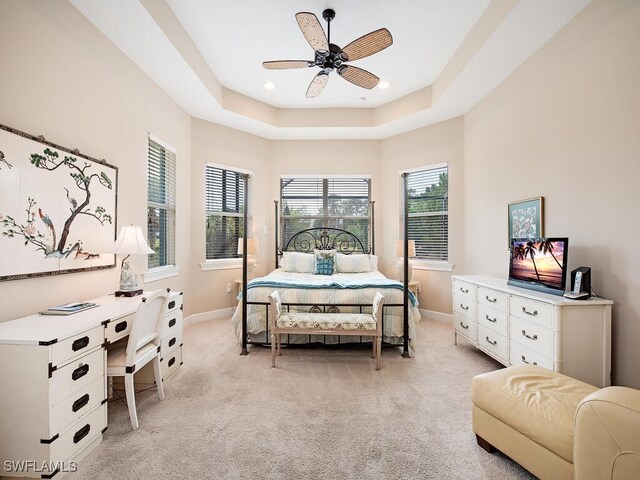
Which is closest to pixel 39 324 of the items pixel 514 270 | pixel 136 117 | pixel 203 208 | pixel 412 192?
pixel 136 117

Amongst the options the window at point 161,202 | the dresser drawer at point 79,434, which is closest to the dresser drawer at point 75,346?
the dresser drawer at point 79,434

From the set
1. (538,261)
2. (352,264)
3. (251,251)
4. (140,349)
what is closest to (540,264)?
(538,261)

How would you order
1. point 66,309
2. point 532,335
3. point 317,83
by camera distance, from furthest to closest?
point 317,83, point 532,335, point 66,309

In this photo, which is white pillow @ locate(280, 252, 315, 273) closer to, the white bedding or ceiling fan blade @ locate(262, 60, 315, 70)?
the white bedding

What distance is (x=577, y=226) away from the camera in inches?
100.0

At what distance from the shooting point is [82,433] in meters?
1.71

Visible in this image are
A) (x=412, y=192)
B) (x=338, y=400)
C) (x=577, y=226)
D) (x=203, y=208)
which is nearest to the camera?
(x=338, y=400)

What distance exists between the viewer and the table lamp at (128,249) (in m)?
2.59

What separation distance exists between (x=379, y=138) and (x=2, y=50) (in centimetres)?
483

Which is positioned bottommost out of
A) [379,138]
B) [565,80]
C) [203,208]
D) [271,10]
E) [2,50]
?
[203,208]

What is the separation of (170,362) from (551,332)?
3.19 m

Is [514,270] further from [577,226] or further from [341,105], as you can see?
[341,105]

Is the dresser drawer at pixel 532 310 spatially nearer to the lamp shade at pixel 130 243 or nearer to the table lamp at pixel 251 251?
the lamp shade at pixel 130 243

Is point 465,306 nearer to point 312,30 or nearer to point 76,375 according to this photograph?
point 312,30
